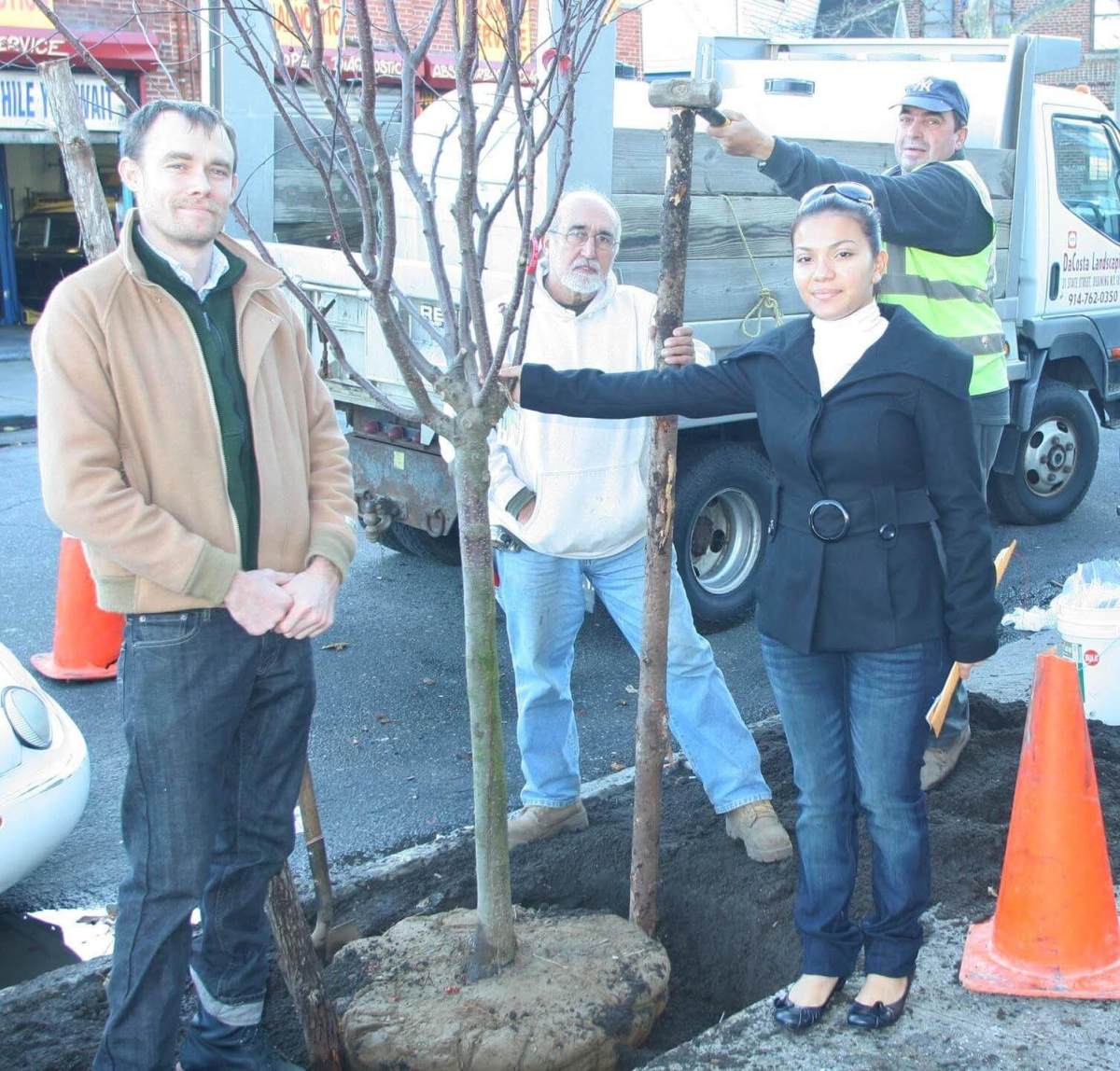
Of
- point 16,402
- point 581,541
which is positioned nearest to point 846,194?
point 581,541

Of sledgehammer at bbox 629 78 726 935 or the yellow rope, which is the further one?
the yellow rope

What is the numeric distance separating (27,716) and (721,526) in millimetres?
3742

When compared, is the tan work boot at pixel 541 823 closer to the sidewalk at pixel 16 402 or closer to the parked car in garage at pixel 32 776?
the parked car in garage at pixel 32 776

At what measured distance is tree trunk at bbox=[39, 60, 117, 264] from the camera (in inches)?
113

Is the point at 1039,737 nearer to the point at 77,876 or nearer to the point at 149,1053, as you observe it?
the point at 149,1053

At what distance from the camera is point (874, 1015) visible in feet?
10.0

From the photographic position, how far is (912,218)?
13.4ft

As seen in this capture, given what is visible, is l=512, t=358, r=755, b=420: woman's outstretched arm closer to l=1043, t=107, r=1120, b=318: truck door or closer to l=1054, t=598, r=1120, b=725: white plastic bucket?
l=1054, t=598, r=1120, b=725: white plastic bucket

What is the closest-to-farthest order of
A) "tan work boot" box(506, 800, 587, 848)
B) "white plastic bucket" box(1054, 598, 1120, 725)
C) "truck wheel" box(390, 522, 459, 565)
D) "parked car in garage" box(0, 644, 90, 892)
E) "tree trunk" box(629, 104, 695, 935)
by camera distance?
"tree trunk" box(629, 104, 695, 935), "parked car in garage" box(0, 644, 90, 892), "tan work boot" box(506, 800, 587, 848), "white plastic bucket" box(1054, 598, 1120, 725), "truck wheel" box(390, 522, 459, 565)

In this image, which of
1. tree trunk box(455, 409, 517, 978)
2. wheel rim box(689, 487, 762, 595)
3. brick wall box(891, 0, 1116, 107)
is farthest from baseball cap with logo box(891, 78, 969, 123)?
brick wall box(891, 0, 1116, 107)

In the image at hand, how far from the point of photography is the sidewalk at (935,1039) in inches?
A: 115

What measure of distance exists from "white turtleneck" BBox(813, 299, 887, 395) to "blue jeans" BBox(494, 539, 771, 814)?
119 cm

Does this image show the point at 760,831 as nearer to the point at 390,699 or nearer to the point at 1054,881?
the point at 1054,881

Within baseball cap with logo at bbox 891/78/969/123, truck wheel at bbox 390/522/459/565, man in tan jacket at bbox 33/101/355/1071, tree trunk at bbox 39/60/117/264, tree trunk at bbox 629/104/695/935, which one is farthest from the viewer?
truck wheel at bbox 390/522/459/565
